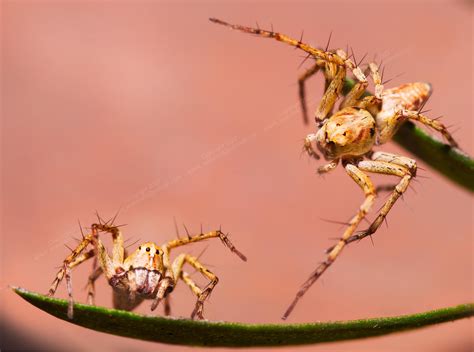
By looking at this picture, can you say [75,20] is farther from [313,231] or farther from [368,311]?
[368,311]

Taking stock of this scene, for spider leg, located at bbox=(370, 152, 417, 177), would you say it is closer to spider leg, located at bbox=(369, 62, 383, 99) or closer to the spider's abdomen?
the spider's abdomen

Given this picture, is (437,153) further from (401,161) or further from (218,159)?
(218,159)

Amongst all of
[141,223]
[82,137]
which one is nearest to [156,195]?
[141,223]

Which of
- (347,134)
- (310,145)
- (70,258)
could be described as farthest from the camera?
(310,145)

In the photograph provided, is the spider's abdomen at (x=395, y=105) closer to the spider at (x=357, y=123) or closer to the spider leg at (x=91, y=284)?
the spider at (x=357, y=123)

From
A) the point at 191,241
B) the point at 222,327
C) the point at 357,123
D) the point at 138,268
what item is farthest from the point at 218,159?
the point at 222,327

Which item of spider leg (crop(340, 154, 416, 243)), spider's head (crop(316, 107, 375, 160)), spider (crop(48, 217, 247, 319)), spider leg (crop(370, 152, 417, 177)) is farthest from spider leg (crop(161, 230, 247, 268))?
spider leg (crop(370, 152, 417, 177))

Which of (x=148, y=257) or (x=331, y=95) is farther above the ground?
(x=331, y=95)
